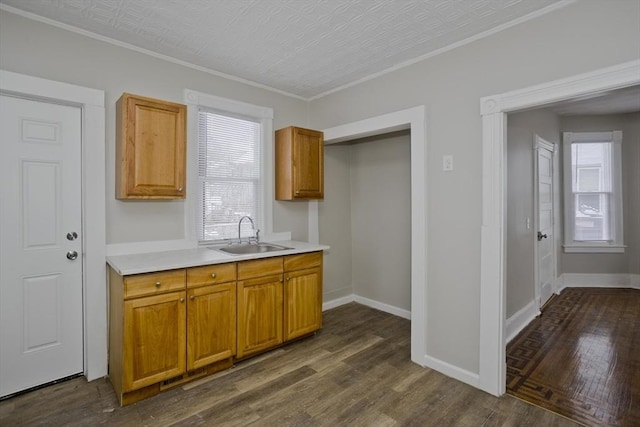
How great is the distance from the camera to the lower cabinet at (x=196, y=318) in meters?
2.19

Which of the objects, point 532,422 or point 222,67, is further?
point 222,67

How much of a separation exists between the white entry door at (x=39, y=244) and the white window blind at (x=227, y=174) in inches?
38.7

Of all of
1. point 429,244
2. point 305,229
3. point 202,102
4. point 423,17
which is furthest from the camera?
point 305,229

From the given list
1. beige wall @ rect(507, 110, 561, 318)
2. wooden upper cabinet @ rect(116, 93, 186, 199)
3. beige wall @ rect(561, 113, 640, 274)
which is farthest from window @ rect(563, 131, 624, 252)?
wooden upper cabinet @ rect(116, 93, 186, 199)

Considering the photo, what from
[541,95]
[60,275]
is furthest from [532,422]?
[60,275]

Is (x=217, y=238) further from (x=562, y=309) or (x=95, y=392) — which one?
(x=562, y=309)

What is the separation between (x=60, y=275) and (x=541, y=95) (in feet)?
12.0

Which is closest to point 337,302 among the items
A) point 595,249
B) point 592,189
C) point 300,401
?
point 300,401

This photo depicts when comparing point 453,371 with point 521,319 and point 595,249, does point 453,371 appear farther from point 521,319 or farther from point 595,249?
point 595,249

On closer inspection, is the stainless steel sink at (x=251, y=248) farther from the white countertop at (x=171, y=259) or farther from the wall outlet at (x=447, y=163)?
the wall outlet at (x=447, y=163)

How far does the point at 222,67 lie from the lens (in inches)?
121

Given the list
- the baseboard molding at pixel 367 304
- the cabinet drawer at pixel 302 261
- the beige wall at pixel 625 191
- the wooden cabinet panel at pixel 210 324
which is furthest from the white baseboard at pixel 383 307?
the beige wall at pixel 625 191

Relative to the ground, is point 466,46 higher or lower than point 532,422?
higher

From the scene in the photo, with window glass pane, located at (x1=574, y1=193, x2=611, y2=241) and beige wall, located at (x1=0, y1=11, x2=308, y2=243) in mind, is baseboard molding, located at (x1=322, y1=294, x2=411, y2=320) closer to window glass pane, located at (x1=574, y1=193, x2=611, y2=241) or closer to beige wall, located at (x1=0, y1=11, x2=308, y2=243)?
beige wall, located at (x1=0, y1=11, x2=308, y2=243)
